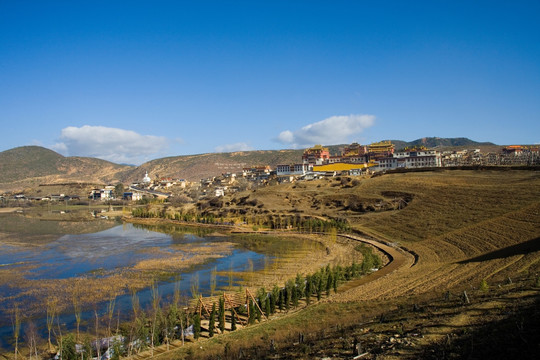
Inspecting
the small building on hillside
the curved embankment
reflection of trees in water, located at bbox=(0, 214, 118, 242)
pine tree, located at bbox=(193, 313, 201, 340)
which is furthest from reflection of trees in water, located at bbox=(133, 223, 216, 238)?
the small building on hillside

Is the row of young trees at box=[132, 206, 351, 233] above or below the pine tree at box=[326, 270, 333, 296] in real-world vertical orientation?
below

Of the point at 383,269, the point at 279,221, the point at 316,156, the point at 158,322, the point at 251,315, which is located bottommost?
the point at 383,269

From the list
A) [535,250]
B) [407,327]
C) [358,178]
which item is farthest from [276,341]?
[358,178]

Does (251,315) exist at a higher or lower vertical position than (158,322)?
lower

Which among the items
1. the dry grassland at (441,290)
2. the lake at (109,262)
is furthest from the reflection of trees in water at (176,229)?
the dry grassland at (441,290)

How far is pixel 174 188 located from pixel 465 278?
12107cm

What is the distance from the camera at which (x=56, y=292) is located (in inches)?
1163

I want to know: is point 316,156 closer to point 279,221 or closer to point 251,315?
point 279,221

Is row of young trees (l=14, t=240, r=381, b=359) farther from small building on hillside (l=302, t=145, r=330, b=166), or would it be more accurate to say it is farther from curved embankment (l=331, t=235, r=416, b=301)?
small building on hillside (l=302, t=145, r=330, b=166)

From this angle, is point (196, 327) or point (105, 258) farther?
point (105, 258)

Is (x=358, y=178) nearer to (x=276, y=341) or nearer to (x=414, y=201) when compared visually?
(x=414, y=201)

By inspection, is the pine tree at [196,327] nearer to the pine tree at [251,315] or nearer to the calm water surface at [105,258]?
the pine tree at [251,315]

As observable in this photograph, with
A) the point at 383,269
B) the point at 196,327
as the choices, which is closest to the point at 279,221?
the point at 383,269

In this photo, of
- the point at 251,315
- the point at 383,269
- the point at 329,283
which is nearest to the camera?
the point at 251,315
